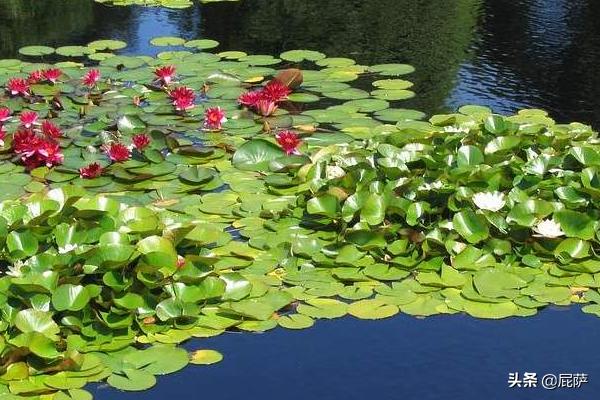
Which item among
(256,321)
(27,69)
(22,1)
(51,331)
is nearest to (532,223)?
(256,321)

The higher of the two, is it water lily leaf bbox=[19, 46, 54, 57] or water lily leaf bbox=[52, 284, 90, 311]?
water lily leaf bbox=[52, 284, 90, 311]

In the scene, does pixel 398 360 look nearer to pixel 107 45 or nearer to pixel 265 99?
pixel 265 99

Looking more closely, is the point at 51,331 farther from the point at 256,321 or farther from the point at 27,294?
the point at 256,321

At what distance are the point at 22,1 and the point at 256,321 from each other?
763 cm

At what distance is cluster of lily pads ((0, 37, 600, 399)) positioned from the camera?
4.01 meters

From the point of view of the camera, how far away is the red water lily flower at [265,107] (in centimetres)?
648

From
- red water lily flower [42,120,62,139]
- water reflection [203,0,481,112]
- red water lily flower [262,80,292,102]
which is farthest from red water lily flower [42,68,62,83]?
water reflection [203,0,481,112]

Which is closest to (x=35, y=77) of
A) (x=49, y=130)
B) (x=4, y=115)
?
(x=4, y=115)

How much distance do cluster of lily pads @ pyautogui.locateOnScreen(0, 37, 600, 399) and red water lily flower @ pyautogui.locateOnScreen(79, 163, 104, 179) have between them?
1 cm

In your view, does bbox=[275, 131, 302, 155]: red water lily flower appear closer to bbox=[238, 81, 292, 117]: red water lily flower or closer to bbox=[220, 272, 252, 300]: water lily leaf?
bbox=[238, 81, 292, 117]: red water lily flower

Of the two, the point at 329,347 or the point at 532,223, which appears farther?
the point at 532,223

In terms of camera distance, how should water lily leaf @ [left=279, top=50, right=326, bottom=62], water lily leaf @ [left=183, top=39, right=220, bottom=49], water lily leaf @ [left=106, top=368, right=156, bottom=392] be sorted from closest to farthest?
water lily leaf @ [left=106, top=368, right=156, bottom=392] < water lily leaf @ [left=279, top=50, right=326, bottom=62] < water lily leaf @ [left=183, top=39, right=220, bottom=49]

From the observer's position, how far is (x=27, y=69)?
7.66 meters

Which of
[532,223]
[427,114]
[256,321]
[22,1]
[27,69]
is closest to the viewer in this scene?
[256,321]
